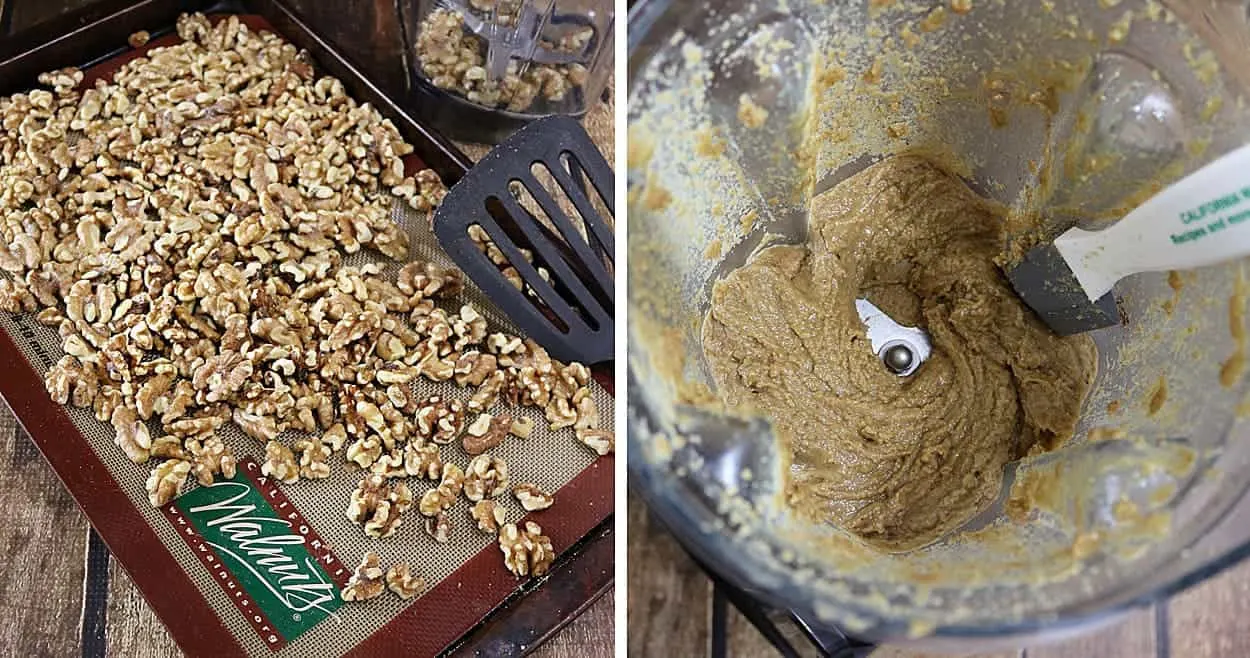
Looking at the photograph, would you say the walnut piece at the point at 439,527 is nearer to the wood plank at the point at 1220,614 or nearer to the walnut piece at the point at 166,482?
the walnut piece at the point at 166,482

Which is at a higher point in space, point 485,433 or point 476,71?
point 476,71

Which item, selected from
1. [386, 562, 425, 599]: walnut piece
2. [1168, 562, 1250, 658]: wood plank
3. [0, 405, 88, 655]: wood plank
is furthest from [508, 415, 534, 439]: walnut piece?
[1168, 562, 1250, 658]: wood plank

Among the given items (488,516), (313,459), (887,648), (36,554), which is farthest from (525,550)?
(36,554)

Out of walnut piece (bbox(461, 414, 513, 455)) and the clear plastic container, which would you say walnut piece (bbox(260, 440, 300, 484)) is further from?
the clear plastic container

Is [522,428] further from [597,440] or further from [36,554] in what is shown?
[36,554]

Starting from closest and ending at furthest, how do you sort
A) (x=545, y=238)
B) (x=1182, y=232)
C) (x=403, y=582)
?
1. (x=1182, y=232)
2. (x=403, y=582)
3. (x=545, y=238)

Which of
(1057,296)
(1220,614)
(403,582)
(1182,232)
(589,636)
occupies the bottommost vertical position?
(589,636)
